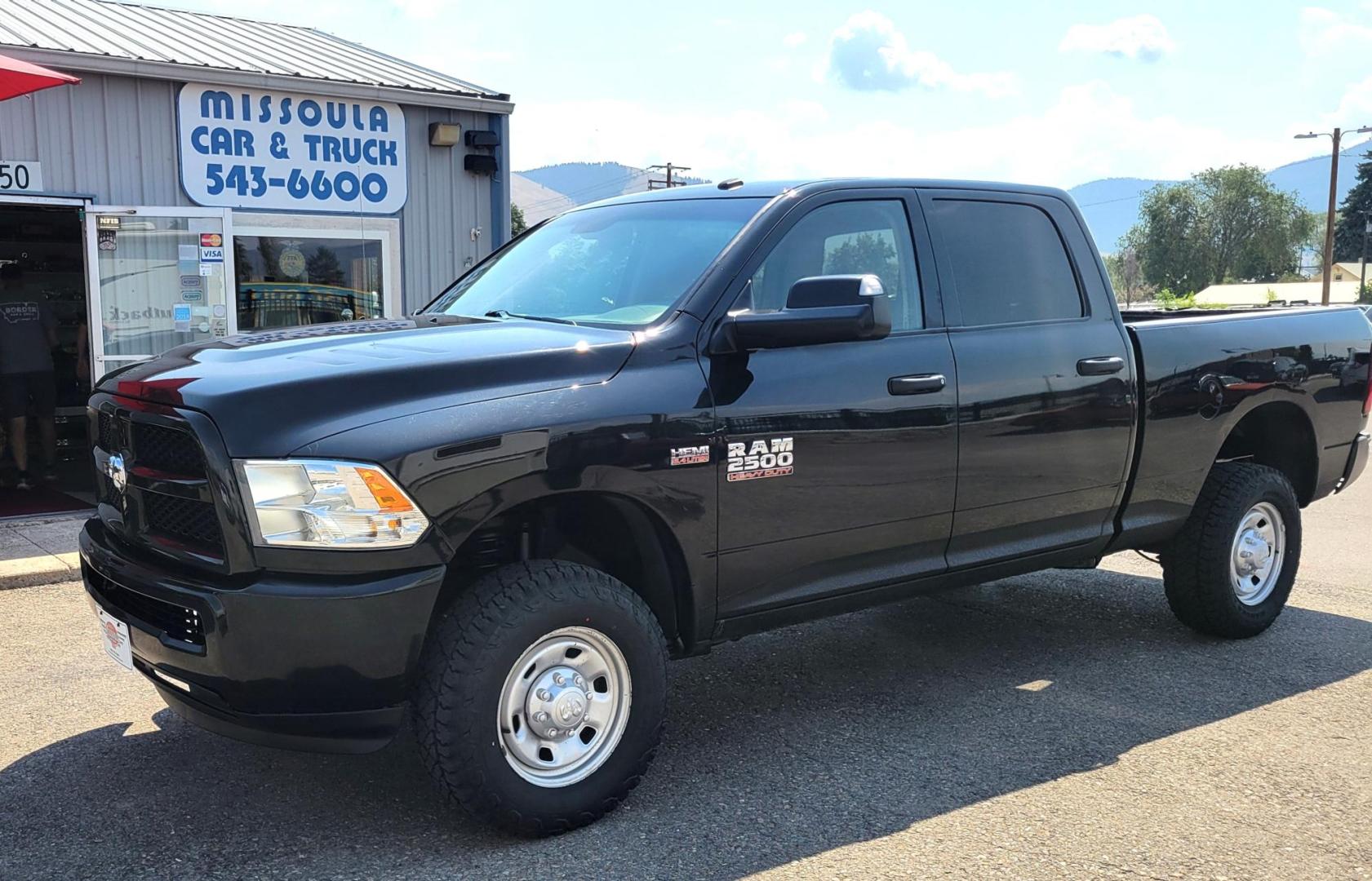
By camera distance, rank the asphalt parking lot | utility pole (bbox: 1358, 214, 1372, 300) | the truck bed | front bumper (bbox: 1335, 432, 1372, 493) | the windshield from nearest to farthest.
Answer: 1. the asphalt parking lot
2. the windshield
3. the truck bed
4. front bumper (bbox: 1335, 432, 1372, 493)
5. utility pole (bbox: 1358, 214, 1372, 300)

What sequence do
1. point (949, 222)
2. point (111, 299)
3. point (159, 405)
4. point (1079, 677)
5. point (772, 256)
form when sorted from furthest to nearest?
point (111, 299) → point (1079, 677) → point (949, 222) → point (772, 256) → point (159, 405)

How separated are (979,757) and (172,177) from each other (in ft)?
27.1

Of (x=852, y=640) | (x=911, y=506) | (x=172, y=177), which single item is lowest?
(x=852, y=640)

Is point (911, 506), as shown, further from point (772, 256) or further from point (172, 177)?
point (172, 177)

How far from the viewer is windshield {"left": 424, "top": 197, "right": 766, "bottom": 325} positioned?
155 inches

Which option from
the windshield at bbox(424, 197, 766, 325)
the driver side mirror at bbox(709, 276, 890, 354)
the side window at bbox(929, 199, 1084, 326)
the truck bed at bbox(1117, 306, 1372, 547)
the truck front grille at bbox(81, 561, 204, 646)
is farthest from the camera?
the truck bed at bbox(1117, 306, 1372, 547)

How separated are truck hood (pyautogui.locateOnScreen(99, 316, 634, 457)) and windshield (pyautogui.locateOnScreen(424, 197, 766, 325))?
0.90 feet

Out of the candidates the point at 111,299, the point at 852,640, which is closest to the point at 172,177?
the point at 111,299

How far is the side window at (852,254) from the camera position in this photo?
3.99 metres

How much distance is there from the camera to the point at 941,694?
470 cm

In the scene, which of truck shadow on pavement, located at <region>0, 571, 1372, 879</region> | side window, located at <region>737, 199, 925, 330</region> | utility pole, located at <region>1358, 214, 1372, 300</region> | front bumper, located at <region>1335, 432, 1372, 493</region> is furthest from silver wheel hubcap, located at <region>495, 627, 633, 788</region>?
utility pole, located at <region>1358, 214, 1372, 300</region>

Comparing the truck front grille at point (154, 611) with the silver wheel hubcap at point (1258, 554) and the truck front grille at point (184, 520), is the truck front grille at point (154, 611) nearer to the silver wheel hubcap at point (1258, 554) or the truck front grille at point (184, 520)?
the truck front grille at point (184, 520)

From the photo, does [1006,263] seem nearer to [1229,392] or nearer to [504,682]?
[1229,392]

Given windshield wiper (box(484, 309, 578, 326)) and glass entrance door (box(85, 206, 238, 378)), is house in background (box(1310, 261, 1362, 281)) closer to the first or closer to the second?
glass entrance door (box(85, 206, 238, 378))
